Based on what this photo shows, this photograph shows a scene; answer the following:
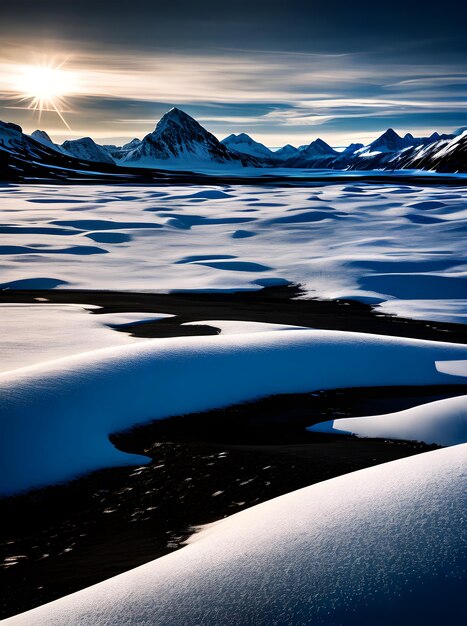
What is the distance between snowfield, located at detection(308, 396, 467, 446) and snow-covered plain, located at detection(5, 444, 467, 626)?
172cm

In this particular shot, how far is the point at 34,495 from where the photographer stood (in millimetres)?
3844

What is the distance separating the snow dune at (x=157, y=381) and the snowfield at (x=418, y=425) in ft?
2.64

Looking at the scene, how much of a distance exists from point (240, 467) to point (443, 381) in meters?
2.42

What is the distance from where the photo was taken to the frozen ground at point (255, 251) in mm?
11414

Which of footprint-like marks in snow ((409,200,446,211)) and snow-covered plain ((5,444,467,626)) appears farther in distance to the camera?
footprint-like marks in snow ((409,200,446,211))

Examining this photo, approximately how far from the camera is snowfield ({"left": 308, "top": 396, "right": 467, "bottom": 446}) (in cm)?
445

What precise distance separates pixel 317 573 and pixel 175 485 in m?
1.93

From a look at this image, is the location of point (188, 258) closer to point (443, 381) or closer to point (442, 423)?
point (443, 381)

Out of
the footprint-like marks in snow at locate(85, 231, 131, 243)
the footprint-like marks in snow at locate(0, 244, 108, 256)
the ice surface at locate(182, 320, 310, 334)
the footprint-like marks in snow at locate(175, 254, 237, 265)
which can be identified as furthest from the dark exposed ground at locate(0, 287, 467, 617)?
the footprint-like marks in snow at locate(85, 231, 131, 243)

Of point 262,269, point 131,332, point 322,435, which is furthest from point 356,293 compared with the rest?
point 322,435

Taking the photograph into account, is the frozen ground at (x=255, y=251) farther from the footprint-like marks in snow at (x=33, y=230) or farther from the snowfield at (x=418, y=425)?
the snowfield at (x=418, y=425)

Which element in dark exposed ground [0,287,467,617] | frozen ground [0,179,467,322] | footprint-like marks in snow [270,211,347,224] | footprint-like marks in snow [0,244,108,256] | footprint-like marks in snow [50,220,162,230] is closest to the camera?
dark exposed ground [0,287,467,617]

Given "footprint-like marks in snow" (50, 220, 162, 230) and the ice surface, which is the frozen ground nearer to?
"footprint-like marks in snow" (50, 220, 162, 230)

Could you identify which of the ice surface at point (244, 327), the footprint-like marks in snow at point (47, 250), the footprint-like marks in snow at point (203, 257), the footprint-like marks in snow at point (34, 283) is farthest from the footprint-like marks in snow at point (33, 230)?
the ice surface at point (244, 327)
